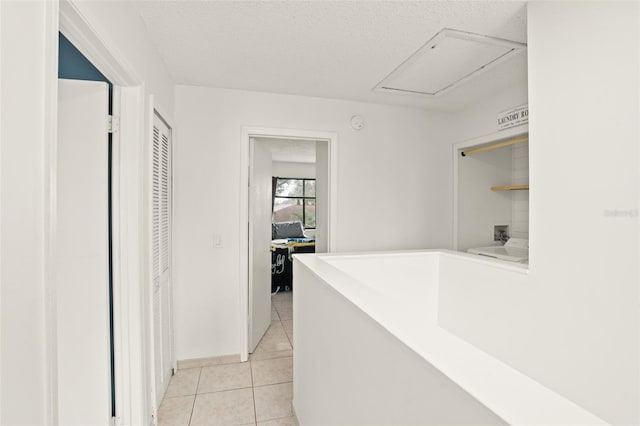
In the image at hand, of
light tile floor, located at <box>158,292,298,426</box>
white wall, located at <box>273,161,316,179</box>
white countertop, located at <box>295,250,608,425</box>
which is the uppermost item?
white wall, located at <box>273,161,316,179</box>

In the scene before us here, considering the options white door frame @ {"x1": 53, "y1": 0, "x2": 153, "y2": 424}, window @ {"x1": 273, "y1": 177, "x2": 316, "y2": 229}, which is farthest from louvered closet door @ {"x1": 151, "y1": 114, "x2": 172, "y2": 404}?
window @ {"x1": 273, "y1": 177, "x2": 316, "y2": 229}

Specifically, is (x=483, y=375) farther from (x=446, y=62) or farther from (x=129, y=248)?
(x=446, y=62)

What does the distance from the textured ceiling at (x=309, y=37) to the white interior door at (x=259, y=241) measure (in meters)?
0.71

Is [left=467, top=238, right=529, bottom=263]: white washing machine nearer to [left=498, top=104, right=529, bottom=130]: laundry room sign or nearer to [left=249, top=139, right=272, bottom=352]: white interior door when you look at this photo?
[left=498, top=104, right=529, bottom=130]: laundry room sign

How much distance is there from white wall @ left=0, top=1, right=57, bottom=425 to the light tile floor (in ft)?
4.64

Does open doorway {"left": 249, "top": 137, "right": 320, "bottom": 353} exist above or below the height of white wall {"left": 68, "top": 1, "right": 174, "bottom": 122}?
below

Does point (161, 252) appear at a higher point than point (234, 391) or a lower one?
higher

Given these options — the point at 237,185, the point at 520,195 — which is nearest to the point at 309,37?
the point at 237,185

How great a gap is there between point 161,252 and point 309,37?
5.66 feet

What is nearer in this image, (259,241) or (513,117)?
(513,117)

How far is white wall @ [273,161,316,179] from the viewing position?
22.0 ft

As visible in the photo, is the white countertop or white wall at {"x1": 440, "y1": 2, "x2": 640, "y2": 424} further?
white wall at {"x1": 440, "y1": 2, "x2": 640, "y2": 424}

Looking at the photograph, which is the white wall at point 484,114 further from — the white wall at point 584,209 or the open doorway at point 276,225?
the open doorway at point 276,225

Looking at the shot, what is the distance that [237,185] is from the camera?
2777 millimetres
